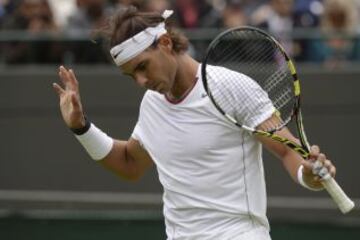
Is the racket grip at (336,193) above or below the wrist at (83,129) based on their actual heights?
below

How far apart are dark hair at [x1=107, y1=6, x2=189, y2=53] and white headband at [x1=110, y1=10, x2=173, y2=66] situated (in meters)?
0.03

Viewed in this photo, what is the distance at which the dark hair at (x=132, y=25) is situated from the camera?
4.78 m

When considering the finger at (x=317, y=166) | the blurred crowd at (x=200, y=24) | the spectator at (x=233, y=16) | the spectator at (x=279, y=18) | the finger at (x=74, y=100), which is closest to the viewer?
the finger at (x=317, y=166)

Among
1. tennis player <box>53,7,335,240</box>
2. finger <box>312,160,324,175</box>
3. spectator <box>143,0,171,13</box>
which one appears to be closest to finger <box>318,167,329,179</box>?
finger <box>312,160,324,175</box>

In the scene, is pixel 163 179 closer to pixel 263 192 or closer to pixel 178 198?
pixel 178 198

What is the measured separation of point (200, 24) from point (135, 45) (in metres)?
5.73

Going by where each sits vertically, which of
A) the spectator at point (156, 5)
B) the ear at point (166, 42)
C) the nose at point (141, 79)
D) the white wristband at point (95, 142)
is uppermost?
the ear at point (166, 42)

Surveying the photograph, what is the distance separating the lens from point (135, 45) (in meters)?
4.73

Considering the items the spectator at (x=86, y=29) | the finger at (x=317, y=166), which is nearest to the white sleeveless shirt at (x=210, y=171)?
the finger at (x=317, y=166)

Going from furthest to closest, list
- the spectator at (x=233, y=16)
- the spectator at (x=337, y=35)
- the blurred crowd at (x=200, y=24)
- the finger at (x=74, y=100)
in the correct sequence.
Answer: the spectator at (x=233, y=16)
the blurred crowd at (x=200, y=24)
the spectator at (x=337, y=35)
the finger at (x=74, y=100)

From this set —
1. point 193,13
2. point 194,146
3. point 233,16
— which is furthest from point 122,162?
point 193,13

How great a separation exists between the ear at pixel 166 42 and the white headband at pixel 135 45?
0.06ft

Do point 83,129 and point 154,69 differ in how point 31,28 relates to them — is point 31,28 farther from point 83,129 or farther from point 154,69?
point 154,69

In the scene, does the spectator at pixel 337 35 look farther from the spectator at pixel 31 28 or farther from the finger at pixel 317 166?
the finger at pixel 317 166
